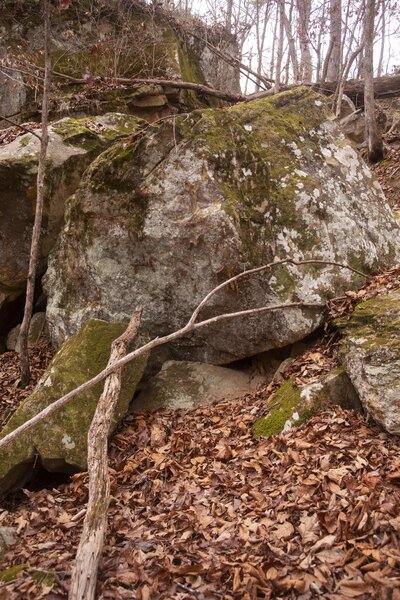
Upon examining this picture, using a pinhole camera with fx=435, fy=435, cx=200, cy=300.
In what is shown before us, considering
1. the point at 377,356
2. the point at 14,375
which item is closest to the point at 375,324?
the point at 377,356

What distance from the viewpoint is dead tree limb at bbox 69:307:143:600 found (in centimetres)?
313

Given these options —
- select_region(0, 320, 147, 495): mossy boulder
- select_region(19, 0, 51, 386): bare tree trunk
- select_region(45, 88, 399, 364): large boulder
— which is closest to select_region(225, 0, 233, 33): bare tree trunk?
select_region(19, 0, 51, 386): bare tree trunk

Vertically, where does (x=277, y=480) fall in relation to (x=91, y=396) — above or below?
below

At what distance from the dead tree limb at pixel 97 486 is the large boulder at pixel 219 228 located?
886 millimetres

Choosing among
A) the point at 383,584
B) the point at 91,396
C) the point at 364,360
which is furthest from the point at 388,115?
the point at 383,584

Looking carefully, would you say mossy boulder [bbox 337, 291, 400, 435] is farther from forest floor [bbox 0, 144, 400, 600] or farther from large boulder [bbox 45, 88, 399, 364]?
large boulder [bbox 45, 88, 399, 364]

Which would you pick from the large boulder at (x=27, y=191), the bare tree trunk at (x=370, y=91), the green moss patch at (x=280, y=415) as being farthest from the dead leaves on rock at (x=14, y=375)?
the bare tree trunk at (x=370, y=91)

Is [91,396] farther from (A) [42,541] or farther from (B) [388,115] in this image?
(B) [388,115]

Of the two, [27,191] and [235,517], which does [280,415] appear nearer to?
[235,517]

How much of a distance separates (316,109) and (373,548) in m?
6.41

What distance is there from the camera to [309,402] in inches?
185

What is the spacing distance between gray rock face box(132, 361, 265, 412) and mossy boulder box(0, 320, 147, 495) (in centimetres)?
53

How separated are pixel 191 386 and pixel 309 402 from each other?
6.12 ft

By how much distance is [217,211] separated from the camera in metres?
5.64
